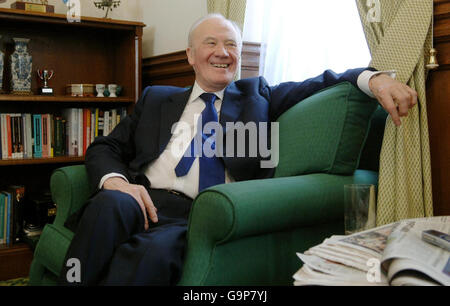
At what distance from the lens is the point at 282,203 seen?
1354 millimetres

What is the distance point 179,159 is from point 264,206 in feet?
2.17

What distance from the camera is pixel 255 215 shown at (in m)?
1.29

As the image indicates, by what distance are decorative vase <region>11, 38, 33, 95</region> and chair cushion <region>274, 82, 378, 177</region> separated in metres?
1.68

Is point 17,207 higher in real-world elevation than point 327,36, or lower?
lower

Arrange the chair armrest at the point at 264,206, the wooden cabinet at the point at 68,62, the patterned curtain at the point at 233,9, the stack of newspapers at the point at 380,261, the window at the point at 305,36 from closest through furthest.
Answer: the stack of newspapers at the point at 380,261, the chair armrest at the point at 264,206, the window at the point at 305,36, the patterned curtain at the point at 233,9, the wooden cabinet at the point at 68,62

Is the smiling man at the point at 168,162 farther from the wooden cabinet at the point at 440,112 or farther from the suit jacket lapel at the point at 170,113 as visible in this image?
the wooden cabinet at the point at 440,112

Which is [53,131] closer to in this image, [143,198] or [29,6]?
[29,6]

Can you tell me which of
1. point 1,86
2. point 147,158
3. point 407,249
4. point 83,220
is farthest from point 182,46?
point 407,249

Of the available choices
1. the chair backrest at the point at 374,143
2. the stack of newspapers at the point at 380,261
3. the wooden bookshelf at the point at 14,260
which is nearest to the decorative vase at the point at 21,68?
the wooden bookshelf at the point at 14,260

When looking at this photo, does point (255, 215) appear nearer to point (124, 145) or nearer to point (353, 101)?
point (353, 101)

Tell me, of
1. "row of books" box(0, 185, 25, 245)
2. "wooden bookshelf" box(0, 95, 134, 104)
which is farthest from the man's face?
"row of books" box(0, 185, 25, 245)

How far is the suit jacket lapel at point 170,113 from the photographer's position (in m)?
1.96

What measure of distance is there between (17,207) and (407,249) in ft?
7.54

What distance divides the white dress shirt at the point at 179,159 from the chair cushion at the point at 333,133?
1.06 ft
